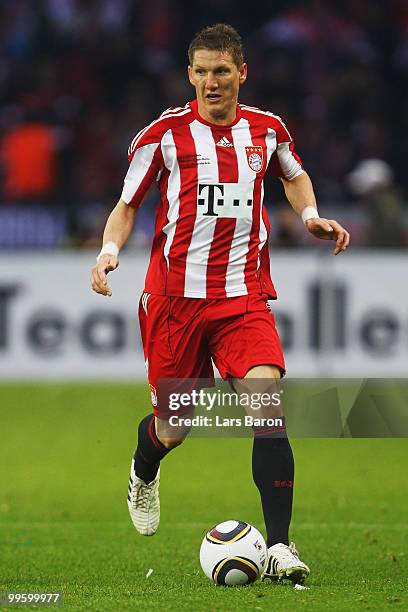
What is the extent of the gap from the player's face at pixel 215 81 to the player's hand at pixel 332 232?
63 centimetres

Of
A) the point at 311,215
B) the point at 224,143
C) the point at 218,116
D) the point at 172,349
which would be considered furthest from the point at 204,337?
the point at 218,116

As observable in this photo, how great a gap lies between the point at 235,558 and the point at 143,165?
172 centimetres

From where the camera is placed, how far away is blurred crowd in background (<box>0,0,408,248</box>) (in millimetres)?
16703

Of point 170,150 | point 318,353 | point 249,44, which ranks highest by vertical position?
point 249,44

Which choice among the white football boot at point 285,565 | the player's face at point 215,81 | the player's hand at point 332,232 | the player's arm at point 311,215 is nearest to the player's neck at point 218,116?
the player's face at point 215,81

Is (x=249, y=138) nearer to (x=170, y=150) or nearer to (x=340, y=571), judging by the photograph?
(x=170, y=150)

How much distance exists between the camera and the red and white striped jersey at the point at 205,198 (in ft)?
18.9

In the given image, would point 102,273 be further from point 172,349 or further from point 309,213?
point 309,213

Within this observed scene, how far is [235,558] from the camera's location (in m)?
5.36

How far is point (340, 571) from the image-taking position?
5809mm

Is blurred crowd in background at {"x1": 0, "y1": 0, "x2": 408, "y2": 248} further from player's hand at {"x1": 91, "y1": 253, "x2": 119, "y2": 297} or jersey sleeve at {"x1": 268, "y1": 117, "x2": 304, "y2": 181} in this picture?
player's hand at {"x1": 91, "y1": 253, "x2": 119, "y2": 297}

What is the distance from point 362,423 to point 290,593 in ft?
3.14

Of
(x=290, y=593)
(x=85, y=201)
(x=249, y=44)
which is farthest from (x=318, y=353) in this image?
(x=290, y=593)

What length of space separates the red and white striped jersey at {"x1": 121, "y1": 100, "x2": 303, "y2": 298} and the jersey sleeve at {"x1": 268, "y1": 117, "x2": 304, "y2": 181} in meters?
0.10
